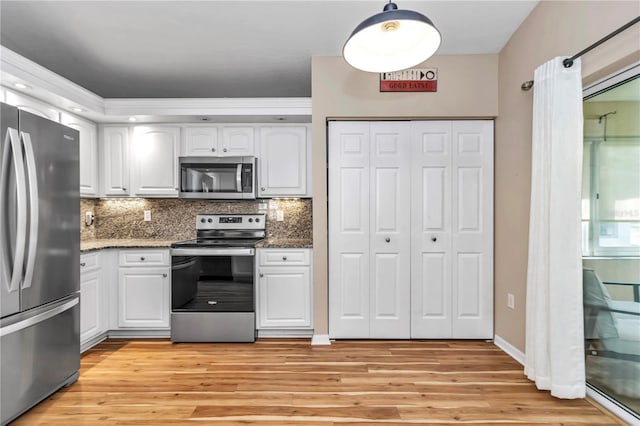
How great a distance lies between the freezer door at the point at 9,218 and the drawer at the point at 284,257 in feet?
5.70

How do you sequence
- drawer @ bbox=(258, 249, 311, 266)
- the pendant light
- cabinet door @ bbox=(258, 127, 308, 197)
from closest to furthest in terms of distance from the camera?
the pendant light, drawer @ bbox=(258, 249, 311, 266), cabinet door @ bbox=(258, 127, 308, 197)

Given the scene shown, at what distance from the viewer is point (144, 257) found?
10.9 feet

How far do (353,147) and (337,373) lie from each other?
6.16 ft

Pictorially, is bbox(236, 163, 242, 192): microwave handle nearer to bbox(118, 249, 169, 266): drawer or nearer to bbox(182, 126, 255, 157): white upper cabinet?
bbox(182, 126, 255, 157): white upper cabinet

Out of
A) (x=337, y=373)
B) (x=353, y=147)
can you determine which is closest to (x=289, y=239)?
(x=353, y=147)

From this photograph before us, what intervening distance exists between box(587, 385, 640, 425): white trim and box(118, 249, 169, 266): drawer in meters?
3.39

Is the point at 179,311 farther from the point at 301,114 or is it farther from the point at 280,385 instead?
the point at 301,114

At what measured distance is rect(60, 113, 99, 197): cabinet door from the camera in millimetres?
3377

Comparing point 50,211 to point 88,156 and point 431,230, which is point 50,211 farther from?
point 431,230

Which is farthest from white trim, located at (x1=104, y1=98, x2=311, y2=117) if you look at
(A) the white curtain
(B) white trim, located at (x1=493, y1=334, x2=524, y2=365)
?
(B) white trim, located at (x1=493, y1=334, x2=524, y2=365)

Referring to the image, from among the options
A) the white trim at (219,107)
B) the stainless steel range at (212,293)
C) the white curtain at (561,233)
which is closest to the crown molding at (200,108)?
the white trim at (219,107)

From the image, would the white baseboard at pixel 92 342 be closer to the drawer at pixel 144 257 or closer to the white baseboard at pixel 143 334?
the white baseboard at pixel 143 334

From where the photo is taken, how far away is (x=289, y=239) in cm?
386

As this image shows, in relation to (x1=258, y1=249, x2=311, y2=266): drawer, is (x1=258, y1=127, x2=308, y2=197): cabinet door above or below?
above
